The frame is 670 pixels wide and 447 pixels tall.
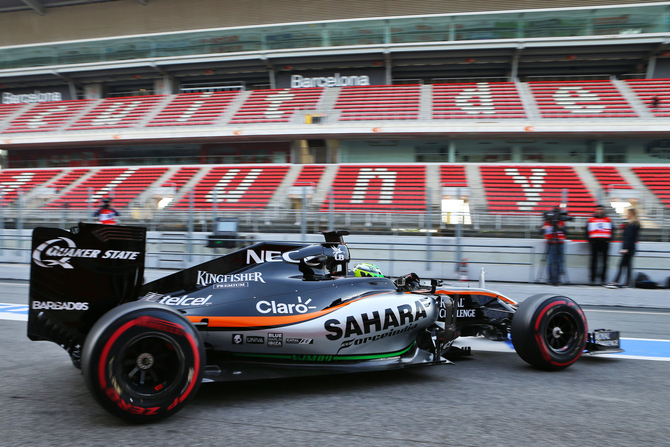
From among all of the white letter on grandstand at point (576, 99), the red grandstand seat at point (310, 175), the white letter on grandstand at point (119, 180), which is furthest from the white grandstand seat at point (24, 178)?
the white letter on grandstand at point (576, 99)

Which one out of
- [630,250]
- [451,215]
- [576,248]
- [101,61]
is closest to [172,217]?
[451,215]

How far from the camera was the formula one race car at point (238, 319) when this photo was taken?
279 centimetres

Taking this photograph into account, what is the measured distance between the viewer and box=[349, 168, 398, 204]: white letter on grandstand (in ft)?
40.9

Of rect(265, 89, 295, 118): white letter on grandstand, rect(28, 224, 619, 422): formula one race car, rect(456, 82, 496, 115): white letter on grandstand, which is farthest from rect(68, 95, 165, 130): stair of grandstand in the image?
rect(28, 224, 619, 422): formula one race car

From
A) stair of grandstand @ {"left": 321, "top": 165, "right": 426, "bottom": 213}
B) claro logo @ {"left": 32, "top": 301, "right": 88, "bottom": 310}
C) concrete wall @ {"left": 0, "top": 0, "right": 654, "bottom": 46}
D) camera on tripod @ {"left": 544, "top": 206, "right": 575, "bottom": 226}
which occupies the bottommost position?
claro logo @ {"left": 32, "top": 301, "right": 88, "bottom": 310}

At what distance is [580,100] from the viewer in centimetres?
2123

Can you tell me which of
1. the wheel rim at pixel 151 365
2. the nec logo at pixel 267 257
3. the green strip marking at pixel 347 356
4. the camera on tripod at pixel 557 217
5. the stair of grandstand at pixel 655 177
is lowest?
the green strip marking at pixel 347 356

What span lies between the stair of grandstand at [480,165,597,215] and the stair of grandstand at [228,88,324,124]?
898 centimetres

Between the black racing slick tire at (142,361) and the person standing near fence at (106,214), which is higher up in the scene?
the person standing near fence at (106,214)

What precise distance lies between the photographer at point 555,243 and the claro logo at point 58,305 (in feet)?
29.6

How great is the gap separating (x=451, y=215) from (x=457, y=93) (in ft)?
44.7

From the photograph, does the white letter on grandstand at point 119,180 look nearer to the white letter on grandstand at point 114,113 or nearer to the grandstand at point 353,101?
the grandstand at point 353,101

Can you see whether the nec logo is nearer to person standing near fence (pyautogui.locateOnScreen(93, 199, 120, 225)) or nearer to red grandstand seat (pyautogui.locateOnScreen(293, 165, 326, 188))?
person standing near fence (pyautogui.locateOnScreen(93, 199, 120, 225))

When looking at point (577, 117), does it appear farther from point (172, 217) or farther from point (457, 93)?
point (172, 217)
